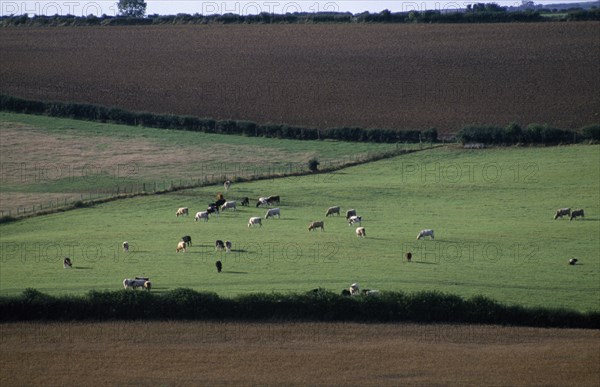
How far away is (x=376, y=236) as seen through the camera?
48.9 metres

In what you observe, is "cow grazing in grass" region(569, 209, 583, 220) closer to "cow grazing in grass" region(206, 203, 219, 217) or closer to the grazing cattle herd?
the grazing cattle herd

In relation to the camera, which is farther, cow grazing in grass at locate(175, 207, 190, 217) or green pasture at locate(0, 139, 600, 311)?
cow grazing in grass at locate(175, 207, 190, 217)

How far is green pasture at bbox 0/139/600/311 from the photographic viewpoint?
134 ft

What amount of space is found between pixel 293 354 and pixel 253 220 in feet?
60.3

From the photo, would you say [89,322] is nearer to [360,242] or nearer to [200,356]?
[200,356]

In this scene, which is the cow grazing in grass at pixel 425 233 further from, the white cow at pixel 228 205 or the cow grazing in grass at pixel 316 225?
the white cow at pixel 228 205

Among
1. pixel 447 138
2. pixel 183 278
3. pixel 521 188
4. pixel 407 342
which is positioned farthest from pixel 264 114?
pixel 407 342

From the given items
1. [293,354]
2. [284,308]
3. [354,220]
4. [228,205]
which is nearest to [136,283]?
[284,308]

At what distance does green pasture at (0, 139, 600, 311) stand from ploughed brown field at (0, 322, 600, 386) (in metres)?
3.18

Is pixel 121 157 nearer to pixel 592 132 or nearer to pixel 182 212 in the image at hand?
pixel 182 212

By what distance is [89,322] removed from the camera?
123 feet

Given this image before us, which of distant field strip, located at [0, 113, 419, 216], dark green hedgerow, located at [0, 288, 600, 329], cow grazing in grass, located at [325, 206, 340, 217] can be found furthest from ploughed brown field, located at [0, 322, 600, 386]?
distant field strip, located at [0, 113, 419, 216]

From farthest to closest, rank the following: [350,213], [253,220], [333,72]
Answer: [333,72] → [350,213] → [253,220]

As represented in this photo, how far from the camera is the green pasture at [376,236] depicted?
40.9 m
